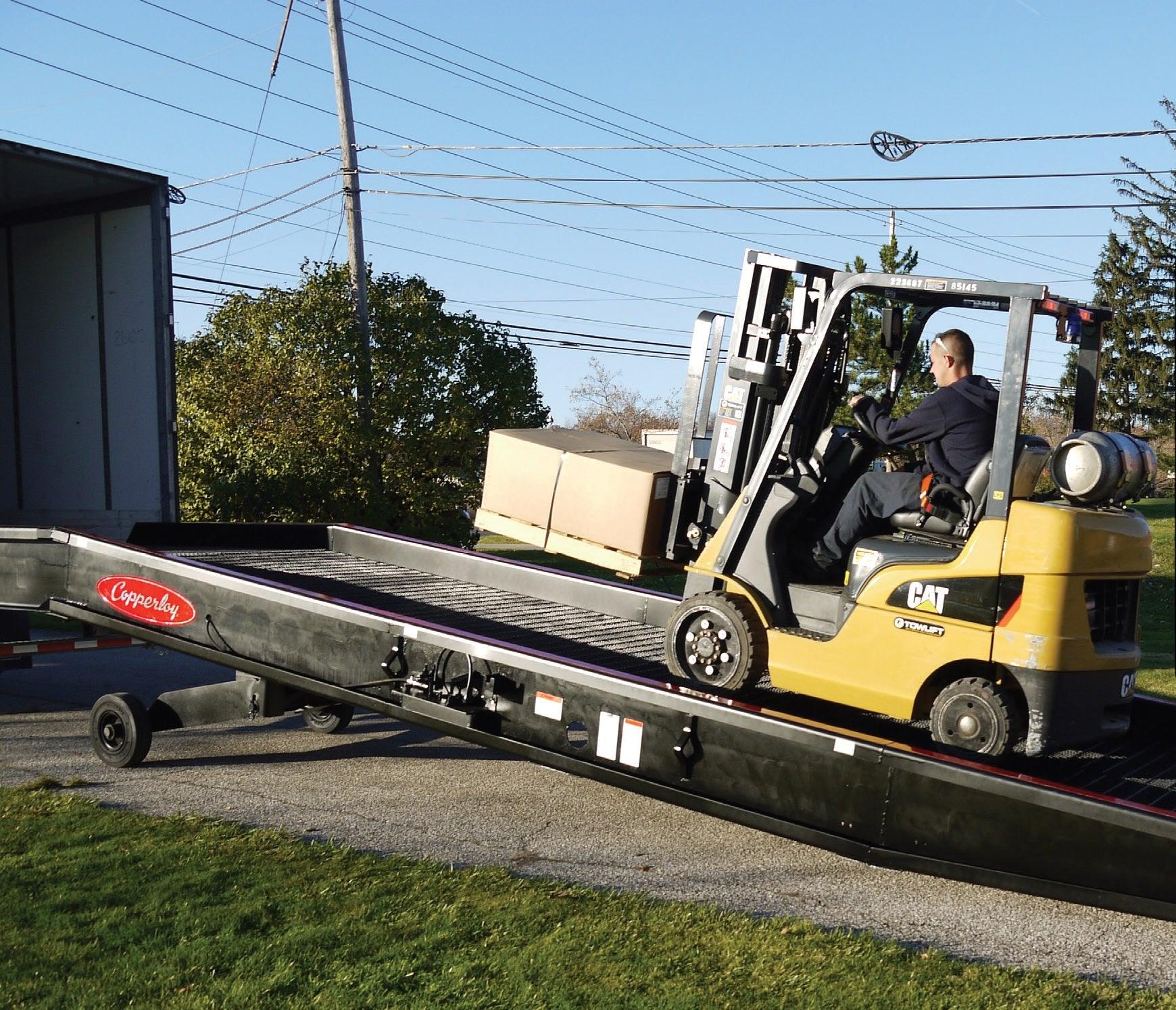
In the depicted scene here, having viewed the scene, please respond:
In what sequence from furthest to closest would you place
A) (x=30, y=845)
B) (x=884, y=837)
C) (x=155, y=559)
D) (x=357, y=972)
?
(x=155, y=559), (x=30, y=845), (x=884, y=837), (x=357, y=972)

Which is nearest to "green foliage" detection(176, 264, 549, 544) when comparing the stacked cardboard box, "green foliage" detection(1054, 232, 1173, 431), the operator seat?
the stacked cardboard box

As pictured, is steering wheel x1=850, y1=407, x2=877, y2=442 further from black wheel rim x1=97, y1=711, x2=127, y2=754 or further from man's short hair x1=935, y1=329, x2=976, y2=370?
black wheel rim x1=97, y1=711, x2=127, y2=754

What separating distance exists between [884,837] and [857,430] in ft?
6.23

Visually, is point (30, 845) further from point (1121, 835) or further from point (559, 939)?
point (1121, 835)

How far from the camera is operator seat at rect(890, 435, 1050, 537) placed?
198 inches

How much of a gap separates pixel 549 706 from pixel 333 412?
49.4 ft

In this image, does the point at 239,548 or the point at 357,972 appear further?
the point at 239,548

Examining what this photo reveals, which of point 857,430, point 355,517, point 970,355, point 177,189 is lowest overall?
point 355,517

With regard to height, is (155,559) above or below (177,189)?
below

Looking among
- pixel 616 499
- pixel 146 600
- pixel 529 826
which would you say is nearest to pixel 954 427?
pixel 616 499

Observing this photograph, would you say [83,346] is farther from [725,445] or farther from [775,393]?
[775,393]

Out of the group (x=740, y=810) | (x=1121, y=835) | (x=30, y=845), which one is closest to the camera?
(x=1121, y=835)

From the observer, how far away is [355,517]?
20.4 m

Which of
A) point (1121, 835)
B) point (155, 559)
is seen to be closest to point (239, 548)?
point (155, 559)
